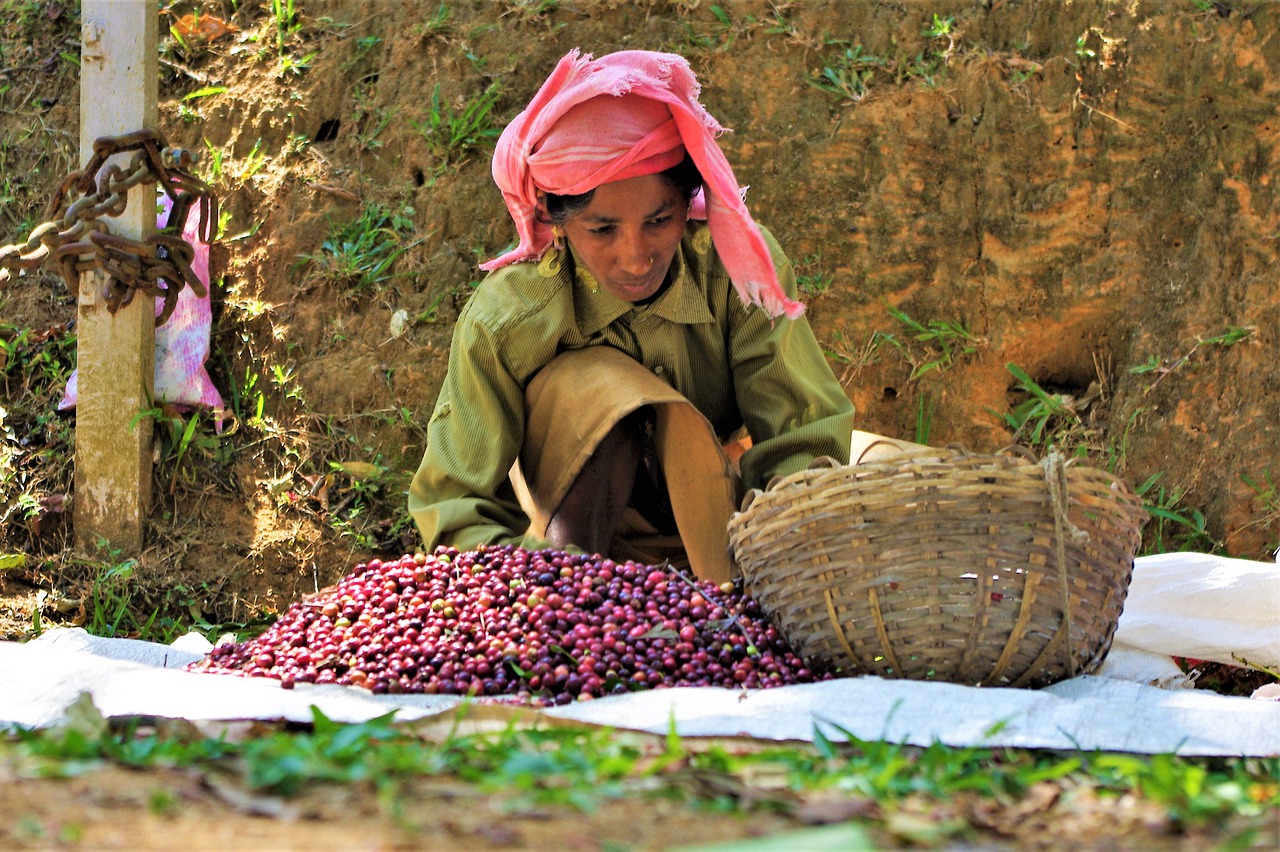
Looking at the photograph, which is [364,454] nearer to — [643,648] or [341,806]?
[643,648]

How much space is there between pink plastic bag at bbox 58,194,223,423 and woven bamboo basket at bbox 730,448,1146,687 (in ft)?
8.68

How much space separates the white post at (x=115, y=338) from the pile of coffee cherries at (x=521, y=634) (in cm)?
164

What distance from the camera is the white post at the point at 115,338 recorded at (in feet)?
14.0

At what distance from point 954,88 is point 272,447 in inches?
108

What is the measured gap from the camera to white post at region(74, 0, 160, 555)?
14.0 ft

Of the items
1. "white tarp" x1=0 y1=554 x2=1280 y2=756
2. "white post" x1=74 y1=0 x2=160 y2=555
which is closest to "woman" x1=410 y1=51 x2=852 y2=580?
"white tarp" x1=0 y1=554 x2=1280 y2=756

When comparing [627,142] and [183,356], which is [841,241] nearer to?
[627,142]

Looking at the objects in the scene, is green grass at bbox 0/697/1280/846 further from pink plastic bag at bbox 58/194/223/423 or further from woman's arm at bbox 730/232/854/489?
pink plastic bag at bbox 58/194/223/423

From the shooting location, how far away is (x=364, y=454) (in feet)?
15.3

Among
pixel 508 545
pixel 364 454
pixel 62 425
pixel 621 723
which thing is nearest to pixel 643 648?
pixel 621 723

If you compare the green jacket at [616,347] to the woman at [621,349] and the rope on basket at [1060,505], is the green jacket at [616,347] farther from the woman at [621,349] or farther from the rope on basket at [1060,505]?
the rope on basket at [1060,505]

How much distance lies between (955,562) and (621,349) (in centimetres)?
139

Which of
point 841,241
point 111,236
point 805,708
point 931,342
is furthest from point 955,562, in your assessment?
point 111,236

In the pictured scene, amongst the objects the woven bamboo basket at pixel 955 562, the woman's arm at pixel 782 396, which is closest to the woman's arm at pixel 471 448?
the woman's arm at pixel 782 396
